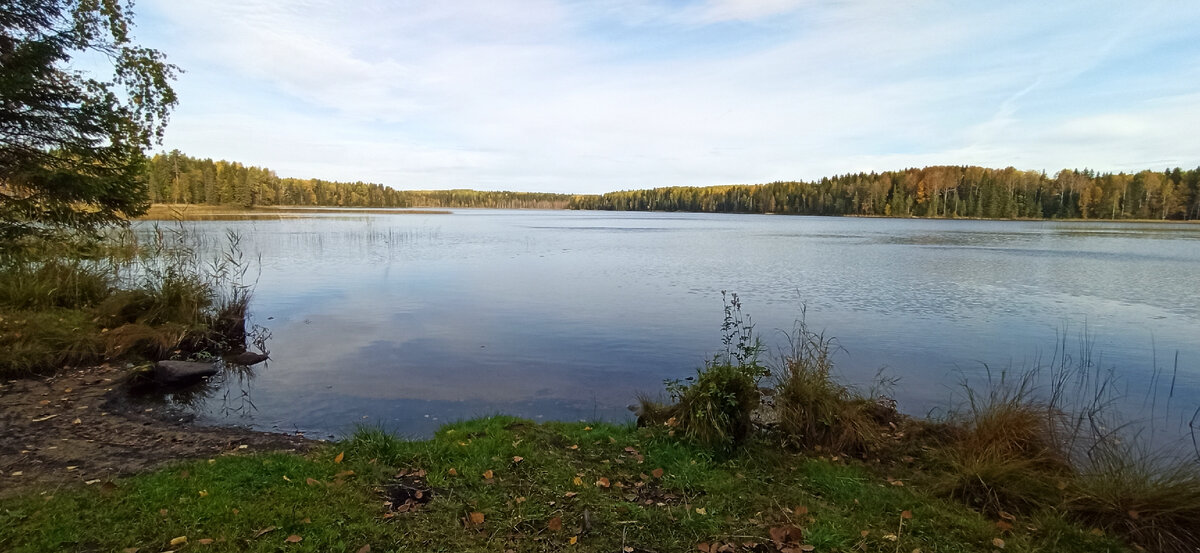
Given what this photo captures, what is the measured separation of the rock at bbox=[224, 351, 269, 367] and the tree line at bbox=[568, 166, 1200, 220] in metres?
128

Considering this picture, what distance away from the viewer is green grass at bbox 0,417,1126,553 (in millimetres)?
4059

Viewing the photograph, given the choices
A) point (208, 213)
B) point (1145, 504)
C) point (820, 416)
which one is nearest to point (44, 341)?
point (820, 416)

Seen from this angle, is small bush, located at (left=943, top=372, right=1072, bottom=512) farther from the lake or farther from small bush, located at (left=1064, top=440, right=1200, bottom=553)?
the lake

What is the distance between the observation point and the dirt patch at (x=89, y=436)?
526 centimetres

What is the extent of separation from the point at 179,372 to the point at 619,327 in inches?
334

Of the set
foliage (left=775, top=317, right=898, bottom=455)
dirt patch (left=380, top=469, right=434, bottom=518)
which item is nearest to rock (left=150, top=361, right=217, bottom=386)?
dirt patch (left=380, top=469, right=434, bottom=518)

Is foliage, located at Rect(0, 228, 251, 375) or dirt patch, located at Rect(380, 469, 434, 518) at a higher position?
foliage, located at Rect(0, 228, 251, 375)

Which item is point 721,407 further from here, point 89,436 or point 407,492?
point 89,436

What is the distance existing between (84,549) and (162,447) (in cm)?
283

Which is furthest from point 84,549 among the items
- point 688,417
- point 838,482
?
point 838,482

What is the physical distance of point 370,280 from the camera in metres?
21.1

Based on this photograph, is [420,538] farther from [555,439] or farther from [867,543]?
[867,543]

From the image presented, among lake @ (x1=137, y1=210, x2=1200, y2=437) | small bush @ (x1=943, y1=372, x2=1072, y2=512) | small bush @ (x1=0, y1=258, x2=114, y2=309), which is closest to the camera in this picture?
small bush @ (x1=943, y1=372, x2=1072, y2=512)

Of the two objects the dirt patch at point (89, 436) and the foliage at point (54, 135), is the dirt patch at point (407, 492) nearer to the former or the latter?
the dirt patch at point (89, 436)
